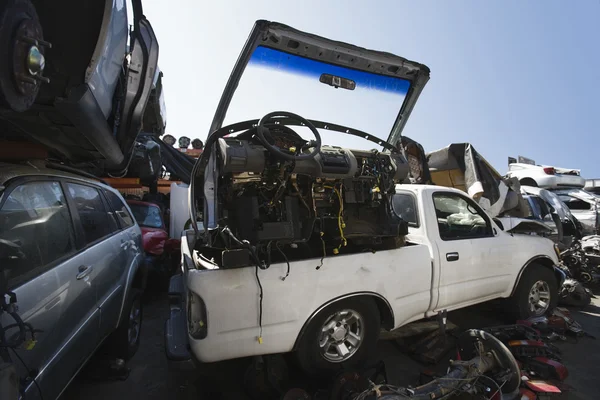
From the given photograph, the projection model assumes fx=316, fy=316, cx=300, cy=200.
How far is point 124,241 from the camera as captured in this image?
3420mm

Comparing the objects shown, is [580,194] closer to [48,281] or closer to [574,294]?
[574,294]

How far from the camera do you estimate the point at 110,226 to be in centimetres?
324

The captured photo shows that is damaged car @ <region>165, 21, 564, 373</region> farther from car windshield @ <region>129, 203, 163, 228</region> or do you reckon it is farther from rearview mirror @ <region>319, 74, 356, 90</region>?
car windshield @ <region>129, 203, 163, 228</region>

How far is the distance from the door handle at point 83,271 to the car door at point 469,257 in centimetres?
320

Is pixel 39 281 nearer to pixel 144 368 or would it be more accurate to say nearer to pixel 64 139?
pixel 64 139

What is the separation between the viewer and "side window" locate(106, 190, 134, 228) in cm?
357

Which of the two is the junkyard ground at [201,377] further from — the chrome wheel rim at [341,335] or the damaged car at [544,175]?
the damaged car at [544,175]

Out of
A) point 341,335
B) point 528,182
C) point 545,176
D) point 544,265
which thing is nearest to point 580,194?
point 545,176

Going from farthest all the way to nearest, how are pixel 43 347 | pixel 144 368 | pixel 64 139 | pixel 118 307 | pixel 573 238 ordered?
pixel 573 238
pixel 144 368
pixel 118 307
pixel 64 139
pixel 43 347

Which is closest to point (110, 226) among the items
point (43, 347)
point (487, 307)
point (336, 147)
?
point (43, 347)

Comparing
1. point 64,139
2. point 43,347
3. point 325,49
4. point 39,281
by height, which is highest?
point 325,49

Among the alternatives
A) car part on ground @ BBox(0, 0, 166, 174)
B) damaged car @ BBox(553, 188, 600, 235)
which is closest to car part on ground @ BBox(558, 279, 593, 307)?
damaged car @ BBox(553, 188, 600, 235)

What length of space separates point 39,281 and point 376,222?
8.67 feet

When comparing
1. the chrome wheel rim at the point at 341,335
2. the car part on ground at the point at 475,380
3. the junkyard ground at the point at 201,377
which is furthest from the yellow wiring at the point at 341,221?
the junkyard ground at the point at 201,377
